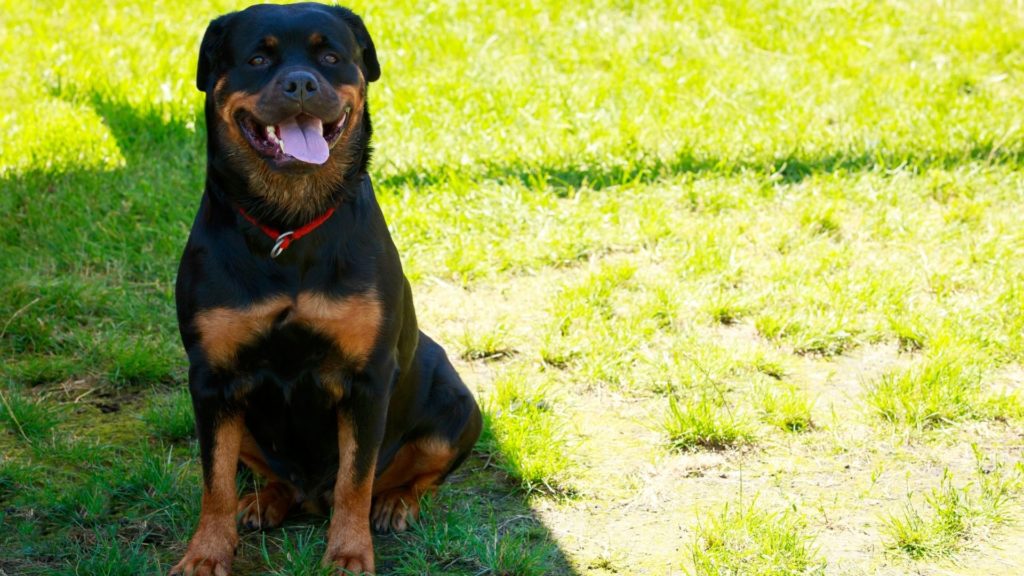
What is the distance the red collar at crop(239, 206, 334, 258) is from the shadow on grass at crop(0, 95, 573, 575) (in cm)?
88

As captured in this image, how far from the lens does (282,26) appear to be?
328cm

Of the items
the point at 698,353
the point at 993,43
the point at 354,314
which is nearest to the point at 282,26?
the point at 354,314

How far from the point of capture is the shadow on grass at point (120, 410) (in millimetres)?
3521

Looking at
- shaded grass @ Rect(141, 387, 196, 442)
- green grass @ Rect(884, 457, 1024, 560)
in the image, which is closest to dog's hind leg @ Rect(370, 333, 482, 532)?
shaded grass @ Rect(141, 387, 196, 442)

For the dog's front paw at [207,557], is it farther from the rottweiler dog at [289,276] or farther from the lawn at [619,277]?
the lawn at [619,277]

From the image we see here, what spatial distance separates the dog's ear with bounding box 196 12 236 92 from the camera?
11.0 feet

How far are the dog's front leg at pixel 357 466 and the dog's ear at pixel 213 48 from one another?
0.97 meters

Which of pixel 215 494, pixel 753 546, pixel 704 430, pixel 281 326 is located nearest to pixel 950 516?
pixel 753 546

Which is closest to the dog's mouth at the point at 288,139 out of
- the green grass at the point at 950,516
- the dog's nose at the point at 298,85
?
the dog's nose at the point at 298,85

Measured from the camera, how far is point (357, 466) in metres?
3.34

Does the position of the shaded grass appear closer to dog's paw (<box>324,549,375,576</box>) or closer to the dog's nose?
dog's paw (<box>324,549,375,576</box>)

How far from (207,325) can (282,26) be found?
0.84m

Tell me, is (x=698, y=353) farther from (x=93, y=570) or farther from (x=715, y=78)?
(x=715, y=78)

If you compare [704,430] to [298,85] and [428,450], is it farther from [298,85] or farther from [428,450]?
[298,85]
